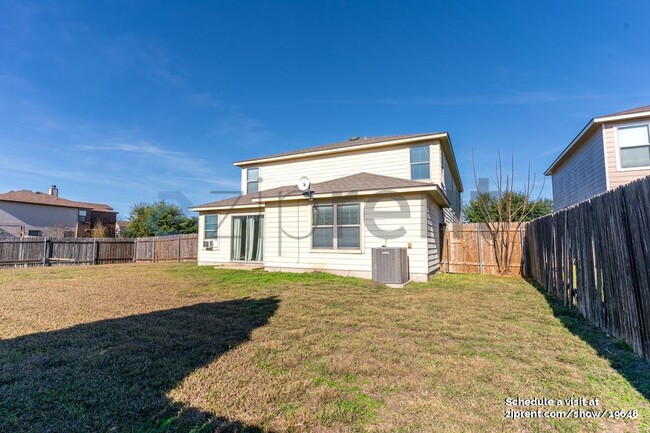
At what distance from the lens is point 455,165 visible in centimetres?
1470

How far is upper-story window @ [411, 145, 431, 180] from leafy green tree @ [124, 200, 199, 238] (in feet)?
68.9

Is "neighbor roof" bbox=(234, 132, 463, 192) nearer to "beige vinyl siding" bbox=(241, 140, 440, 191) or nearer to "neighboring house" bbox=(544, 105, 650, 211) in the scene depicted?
"beige vinyl siding" bbox=(241, 140, 440, 191)

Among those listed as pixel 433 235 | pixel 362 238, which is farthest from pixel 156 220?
pixel 433 235

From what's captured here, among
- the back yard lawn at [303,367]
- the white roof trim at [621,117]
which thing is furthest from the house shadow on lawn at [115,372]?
the white roof trim at [621,117]

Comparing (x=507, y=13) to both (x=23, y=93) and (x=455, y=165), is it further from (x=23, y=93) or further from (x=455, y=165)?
(x=23, y=93)

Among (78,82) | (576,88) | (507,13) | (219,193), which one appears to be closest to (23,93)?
(78,82)

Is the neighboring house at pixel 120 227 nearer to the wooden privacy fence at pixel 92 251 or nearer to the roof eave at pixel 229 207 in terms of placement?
the wooden privacy fence at pixel 92 251

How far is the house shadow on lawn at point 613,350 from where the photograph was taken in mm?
2708

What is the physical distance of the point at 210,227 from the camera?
13297 mm

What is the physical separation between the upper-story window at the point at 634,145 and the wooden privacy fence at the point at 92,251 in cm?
1978

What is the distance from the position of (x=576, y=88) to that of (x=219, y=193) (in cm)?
1588

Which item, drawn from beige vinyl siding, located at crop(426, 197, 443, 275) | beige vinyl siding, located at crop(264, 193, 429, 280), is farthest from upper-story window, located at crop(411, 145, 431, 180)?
beige vinyl siding, located at crop(264, 193, 429, 280)

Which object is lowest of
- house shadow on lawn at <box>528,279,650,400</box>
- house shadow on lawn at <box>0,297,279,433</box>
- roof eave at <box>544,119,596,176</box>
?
house shadow on lawn at <box>528,279,650,400</box>

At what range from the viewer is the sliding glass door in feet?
39.6
